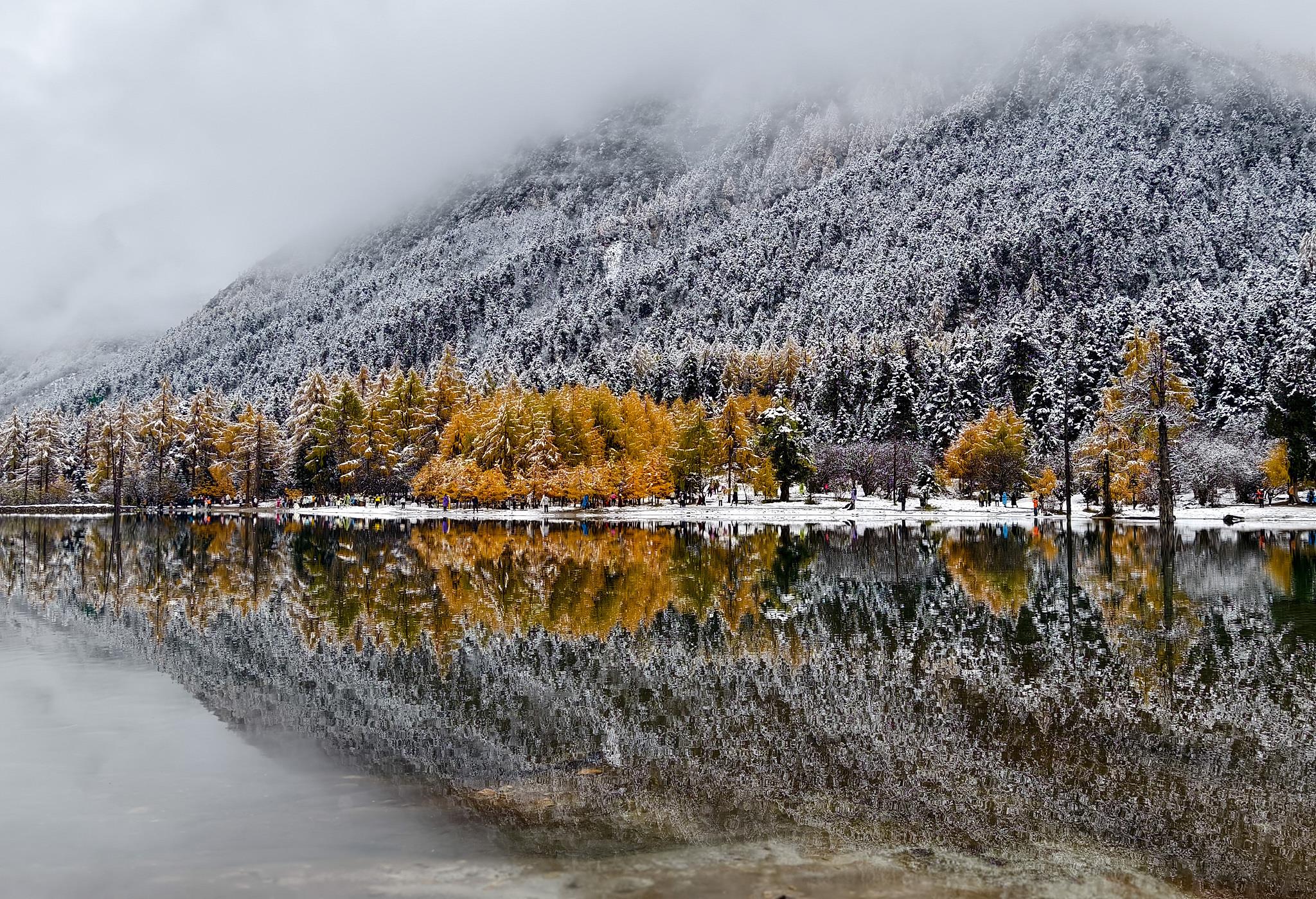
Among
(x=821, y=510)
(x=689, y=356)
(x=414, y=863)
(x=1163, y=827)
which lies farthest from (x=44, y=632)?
(x=689, y=356)

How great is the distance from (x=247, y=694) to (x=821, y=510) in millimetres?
72770

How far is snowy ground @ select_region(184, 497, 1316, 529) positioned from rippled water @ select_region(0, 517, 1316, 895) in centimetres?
4528

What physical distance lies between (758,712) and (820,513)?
2805 inches

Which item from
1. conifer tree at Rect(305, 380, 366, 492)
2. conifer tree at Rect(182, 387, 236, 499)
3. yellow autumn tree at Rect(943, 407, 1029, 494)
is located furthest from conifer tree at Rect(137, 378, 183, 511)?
yellow autumn tree at Rect(943, 407, 1029, 494)

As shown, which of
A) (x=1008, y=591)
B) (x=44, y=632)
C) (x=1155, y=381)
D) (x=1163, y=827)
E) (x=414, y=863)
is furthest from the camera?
(x=1155, y=381)

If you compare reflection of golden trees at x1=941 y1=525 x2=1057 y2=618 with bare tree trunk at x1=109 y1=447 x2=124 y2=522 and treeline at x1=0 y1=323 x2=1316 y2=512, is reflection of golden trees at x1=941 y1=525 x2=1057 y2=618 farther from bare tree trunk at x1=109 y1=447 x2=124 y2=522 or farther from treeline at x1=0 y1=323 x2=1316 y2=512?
bare tree trunk at x1=109 y1=447 x2=124 y2=522

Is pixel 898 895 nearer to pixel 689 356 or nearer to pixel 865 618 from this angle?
pixel 865 618

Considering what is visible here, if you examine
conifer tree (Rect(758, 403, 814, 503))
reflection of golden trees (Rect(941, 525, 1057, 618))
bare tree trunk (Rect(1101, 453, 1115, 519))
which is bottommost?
reflection of golden trees (Rect(941, 525, 1057, 618))

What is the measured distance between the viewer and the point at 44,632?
19.5m

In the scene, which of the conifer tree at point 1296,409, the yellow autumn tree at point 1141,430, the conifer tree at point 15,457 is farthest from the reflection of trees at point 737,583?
the conifer tree at point 15,457

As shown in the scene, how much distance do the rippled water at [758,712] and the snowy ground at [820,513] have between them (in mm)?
45280

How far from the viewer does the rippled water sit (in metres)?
7.89

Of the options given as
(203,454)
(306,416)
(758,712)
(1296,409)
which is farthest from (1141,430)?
(203,454)

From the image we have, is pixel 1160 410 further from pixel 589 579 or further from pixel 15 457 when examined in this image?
pixel 15 457
